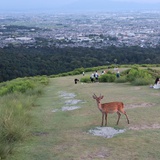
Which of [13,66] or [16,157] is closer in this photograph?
[16,157]

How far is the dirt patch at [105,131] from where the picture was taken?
319 inches

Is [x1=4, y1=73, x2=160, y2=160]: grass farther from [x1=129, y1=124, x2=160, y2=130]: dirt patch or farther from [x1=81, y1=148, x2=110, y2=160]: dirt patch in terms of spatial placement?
[x1=129, y1=124, x2=160, y2=130]: dirt patch

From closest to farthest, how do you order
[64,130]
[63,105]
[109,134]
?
[109,134]
[64,130]
[63,105]

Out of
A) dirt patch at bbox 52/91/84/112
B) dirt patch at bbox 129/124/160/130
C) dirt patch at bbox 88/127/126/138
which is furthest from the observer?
dirt patch at bbox 52/91/84/112

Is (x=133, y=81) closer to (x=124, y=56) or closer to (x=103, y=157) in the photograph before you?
(x=103, y=157)

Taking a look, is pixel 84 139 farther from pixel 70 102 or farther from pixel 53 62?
pixel 53 62

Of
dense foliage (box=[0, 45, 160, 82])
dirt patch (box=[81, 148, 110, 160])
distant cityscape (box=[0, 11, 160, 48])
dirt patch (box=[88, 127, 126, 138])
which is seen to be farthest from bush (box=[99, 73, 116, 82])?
distant cityscape (box=[0, 11, 160, 48])

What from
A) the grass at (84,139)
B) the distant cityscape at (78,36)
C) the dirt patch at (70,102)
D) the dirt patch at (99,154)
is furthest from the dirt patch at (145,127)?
the distant cityscape at (78,36)

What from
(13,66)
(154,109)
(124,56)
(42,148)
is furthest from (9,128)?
(124,56)

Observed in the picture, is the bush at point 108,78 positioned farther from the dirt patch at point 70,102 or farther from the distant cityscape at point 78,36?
the distant cityscape at point 78,36

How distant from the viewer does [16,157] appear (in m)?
6.77

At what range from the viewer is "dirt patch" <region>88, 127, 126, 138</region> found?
8.09m

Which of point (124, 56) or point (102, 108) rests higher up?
point (102, 108)

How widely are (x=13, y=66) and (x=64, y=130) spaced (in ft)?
122
